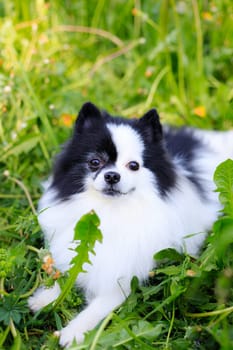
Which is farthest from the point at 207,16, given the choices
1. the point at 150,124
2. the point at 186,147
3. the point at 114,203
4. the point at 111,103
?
the point at 114,203

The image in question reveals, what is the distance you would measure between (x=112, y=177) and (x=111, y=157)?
0.14m

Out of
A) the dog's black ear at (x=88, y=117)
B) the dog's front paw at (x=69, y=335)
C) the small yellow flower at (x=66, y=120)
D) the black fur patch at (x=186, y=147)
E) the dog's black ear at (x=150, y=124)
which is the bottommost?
the dog's front paw at (x=69, y=335)

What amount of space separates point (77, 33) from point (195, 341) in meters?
3.26

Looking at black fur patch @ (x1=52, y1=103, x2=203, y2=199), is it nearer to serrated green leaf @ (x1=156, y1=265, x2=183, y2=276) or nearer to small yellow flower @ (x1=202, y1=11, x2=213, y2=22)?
serrated green leaf @ (x1=156, y1=265, x2=183, y2=276)

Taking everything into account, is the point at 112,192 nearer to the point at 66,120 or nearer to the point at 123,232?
the point at 123,232

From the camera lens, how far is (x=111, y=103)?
4043mm

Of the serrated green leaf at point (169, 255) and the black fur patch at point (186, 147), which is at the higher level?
the black fur patch at point (186, 147)

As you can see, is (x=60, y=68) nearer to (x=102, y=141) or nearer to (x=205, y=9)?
(x=205, y=9)

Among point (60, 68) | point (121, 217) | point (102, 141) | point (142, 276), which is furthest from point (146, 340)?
point (60, 68)

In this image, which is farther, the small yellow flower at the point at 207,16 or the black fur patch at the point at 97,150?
the small yellow flower at the point at 207,16

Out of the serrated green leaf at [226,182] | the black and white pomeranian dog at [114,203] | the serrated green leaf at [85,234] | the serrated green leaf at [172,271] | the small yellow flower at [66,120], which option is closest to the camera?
the serrated green leaf at [85,234]

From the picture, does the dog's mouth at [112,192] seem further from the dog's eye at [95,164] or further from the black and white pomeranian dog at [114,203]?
the dog's eye at [95,164]

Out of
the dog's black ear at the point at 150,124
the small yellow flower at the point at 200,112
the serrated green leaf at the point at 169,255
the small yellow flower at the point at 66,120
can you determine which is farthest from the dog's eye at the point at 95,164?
the small yellow flower at the point at 200,112

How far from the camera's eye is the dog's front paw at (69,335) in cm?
212
